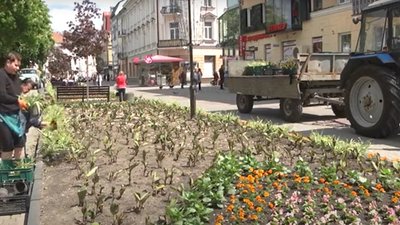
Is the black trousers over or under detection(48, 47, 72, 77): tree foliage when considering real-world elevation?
under

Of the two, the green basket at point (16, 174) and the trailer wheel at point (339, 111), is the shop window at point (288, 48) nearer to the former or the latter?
the trailer wheel at point (339, 111)

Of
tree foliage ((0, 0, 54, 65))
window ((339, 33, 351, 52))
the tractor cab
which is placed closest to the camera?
the tractor cab

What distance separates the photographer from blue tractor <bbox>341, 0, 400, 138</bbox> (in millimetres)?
9465

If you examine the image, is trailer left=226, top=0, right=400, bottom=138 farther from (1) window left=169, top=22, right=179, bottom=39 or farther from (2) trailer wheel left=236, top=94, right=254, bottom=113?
(1) window left=169, top=22, right=179, bottom=39

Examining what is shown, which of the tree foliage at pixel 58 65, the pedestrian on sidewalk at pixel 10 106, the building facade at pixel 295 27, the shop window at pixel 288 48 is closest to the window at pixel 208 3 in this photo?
the tree foliage at pixel 58 65

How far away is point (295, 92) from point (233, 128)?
4.11m

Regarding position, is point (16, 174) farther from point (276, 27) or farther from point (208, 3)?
point (208, 3)

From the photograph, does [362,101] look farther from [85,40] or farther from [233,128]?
[85,40]

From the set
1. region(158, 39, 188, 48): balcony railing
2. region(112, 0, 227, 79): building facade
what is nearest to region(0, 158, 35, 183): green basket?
region(112, 0, 227, 79): building facade

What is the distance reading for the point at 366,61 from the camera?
33.6ft

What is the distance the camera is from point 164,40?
61375mm

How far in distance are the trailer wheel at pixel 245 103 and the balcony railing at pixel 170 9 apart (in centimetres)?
4601

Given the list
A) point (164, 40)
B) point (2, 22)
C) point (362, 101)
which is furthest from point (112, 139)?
point (164, 40)

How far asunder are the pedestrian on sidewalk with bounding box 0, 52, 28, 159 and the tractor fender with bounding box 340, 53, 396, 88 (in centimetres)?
652
